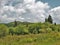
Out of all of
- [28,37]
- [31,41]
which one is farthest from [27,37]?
[31,41]

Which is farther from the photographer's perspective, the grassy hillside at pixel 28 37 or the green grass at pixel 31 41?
the grassy hillside at pixel 28 37

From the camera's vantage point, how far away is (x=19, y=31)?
2483 inches

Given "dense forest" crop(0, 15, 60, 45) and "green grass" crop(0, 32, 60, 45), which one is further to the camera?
"dense forest" crop(0, 15, 60, 45)

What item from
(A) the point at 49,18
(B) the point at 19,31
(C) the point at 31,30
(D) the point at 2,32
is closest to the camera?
(D) the point at 2,32

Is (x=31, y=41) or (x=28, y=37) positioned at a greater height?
(x=28, y=37)

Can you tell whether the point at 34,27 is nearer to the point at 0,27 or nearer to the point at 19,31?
the point at 19,31

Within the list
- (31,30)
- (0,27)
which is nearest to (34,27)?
(31,30)

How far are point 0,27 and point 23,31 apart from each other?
51.2 feet

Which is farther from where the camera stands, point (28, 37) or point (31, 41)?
point (28, 37)

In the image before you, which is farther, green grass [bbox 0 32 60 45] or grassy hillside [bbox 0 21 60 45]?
grassy hillside [bbox 0 21 60 45]

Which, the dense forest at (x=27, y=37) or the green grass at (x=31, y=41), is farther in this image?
the dense forest at (x=27, y=37)

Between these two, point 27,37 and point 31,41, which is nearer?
point 31,41

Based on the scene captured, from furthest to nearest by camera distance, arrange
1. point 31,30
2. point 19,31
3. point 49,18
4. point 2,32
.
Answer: point 49,18 < point 31,30 < point 19,31 < point 2,32

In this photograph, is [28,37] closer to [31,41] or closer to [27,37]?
[27,37]
